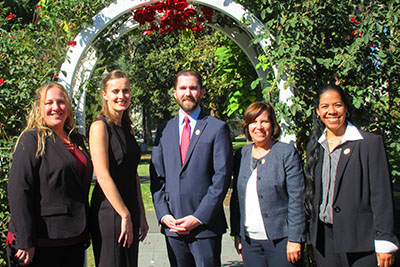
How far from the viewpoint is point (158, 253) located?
5.42 metres

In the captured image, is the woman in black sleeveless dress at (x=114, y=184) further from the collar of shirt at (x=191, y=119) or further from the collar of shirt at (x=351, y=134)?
the collar of shirt at (x=351, y=134)

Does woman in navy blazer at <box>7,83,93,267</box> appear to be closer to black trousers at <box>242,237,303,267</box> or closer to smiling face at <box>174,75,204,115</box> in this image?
smiling face at <box>174,75,204,115</box>

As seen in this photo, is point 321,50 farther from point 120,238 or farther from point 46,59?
point 46,59

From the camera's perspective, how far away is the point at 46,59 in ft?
12.9

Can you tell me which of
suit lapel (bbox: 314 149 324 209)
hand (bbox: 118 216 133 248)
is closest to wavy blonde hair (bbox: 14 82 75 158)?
hand (bbox: 118 216 133 248)

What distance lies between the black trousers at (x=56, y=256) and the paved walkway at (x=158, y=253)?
7.54 ft

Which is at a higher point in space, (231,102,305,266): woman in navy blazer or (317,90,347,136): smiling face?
(317,90,347,136): smiling face

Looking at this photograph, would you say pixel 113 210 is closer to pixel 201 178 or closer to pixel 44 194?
pixel 44 194

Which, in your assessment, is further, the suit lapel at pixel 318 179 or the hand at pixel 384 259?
the suit lapel at pixel 318 179

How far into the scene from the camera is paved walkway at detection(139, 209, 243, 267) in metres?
5.00

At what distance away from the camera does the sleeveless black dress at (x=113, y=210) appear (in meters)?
2.78

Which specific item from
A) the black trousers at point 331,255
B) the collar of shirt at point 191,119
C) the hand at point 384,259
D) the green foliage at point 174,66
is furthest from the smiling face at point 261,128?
the green foliage at point 174,66

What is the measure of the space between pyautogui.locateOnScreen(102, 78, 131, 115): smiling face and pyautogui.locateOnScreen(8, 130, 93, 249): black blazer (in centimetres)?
45

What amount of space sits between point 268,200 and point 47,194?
4.82 feet
